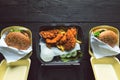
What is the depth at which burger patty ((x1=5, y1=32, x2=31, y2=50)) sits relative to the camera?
1181mm

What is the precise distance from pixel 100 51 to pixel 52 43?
8.9 inches

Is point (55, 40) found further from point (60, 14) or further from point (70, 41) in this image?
point (60, 14)

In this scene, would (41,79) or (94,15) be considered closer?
(41,79)

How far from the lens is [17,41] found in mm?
1184

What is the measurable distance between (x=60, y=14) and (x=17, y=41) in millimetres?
350

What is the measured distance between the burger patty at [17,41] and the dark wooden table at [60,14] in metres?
0.08

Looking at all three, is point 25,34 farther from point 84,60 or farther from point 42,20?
point 84,60

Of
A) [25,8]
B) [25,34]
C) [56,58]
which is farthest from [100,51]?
[25,8]

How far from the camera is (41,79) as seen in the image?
1.16 metres

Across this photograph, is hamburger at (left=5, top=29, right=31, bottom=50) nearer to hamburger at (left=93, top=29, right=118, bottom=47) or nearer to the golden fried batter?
the golden fried batter

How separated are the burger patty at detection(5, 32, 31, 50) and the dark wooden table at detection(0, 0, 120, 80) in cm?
8

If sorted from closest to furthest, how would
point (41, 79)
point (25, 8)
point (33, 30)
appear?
point (41, 79), point (33, 30), point (25, 8)

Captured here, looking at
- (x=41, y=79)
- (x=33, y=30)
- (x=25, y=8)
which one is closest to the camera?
(x=41, y=79)

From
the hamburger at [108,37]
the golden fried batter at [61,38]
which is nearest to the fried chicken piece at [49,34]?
the golden fried batter at [61,38]
